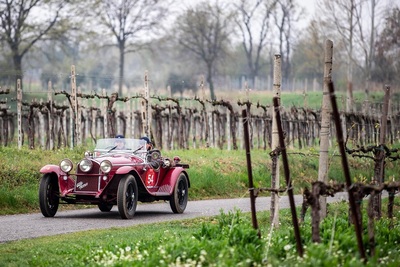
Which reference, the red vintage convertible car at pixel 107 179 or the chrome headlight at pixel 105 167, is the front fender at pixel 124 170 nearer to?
the red vintage convertible car at pixel 107 179

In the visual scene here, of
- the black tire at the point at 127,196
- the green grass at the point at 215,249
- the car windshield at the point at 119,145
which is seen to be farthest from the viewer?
the car windshield at the point at 119,145

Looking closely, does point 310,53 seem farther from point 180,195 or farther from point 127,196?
point 127,196

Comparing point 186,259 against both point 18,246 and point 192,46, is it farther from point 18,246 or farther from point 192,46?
point 192,46

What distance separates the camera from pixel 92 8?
67.9m

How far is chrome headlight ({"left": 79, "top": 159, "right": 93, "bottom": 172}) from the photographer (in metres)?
18.5

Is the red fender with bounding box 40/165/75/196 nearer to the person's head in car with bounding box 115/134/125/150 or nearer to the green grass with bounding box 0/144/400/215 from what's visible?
the person's head in car with bounding box 115/134/125/150

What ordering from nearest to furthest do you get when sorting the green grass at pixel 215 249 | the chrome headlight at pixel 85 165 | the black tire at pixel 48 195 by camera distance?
the green grass at pixel 215 249
the black tire at pixel 48 195
the chrome headlight at pixel 85 165

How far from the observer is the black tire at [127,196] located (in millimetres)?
18109

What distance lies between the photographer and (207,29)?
8094 centimetres

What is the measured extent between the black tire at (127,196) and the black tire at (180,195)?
155 cm

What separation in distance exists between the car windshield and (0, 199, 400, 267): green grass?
5.38 m

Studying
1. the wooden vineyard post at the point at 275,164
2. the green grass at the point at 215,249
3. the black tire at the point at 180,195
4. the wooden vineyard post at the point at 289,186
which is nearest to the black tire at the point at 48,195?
the black tire at the point at 180,195

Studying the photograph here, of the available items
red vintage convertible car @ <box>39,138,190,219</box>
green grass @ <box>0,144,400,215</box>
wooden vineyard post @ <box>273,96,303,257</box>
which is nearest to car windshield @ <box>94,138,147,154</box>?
red vintage convertible car @ <box>39,138,190,219</box>

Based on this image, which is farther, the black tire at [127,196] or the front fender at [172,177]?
the front fender at [172,177]
